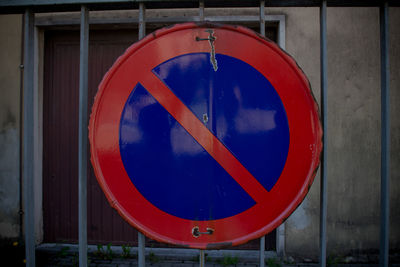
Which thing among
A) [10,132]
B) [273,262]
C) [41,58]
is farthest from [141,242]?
[41,58]

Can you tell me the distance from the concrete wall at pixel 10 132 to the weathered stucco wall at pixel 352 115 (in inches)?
133

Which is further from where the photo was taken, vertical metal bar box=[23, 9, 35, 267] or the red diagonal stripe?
vertical metal bar box=[23, 9, 35, 267]

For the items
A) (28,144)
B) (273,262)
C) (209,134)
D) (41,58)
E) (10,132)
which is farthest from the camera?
(41,58)

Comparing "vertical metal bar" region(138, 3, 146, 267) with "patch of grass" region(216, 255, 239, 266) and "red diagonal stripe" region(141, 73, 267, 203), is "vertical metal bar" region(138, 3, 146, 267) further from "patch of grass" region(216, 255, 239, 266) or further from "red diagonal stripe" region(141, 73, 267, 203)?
"patch of grass" region(216, 255, 239, 266)

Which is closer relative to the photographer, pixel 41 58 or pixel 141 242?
pixel 141 242

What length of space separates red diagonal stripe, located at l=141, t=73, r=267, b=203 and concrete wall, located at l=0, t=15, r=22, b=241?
3.14 m

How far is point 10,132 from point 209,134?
11.0 feet

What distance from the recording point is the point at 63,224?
3.38 m

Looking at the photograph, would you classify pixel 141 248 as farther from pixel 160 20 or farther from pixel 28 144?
pixel 160 20

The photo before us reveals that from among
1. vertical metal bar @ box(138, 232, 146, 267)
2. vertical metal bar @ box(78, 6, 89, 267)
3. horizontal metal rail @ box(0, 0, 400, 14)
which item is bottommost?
vertical metal bar @ box(138, 232, 146, 267)

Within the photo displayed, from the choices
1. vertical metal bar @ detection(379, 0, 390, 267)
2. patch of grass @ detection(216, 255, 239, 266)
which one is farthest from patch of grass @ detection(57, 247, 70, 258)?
vertical metal bar @ detection(379, 0, 390, 267)

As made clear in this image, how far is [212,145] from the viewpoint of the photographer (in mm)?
1029

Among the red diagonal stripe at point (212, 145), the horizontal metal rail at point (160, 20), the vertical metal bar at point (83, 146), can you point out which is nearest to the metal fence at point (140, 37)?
the vertical metal bar at point (83, 146)

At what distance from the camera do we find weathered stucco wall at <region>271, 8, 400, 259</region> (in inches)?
118
